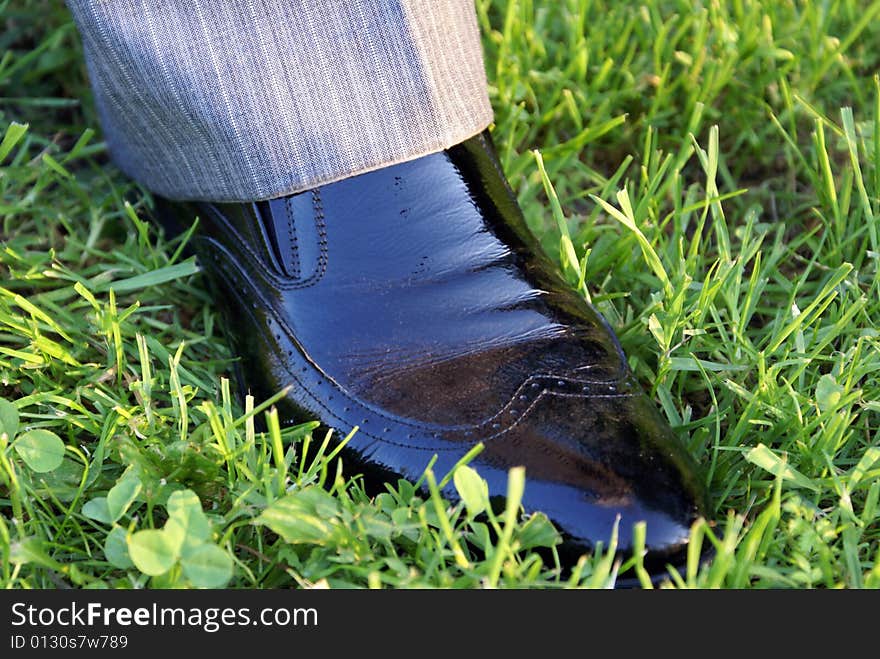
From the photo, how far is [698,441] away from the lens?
1.30 m

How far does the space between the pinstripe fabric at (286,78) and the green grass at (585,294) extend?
248mm

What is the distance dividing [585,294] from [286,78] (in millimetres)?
542

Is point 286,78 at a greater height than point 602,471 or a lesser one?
greater

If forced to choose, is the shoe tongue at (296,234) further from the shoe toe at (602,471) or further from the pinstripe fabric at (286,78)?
the shoe toe at (602,471)

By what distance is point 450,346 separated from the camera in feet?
3.98

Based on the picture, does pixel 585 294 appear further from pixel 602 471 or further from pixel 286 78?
pixel 286 78

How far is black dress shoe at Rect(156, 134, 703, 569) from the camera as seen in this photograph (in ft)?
3.60

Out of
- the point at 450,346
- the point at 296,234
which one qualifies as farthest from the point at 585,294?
the point at 296,234

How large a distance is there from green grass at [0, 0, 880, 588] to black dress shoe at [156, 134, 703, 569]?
0.19 feet

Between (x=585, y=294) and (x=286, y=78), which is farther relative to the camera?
(x=585, y=294)

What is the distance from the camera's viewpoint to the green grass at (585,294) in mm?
1096

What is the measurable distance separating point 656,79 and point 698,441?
82 centimetres

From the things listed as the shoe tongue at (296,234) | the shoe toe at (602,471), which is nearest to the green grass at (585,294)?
the shoe toe at (602,471)
